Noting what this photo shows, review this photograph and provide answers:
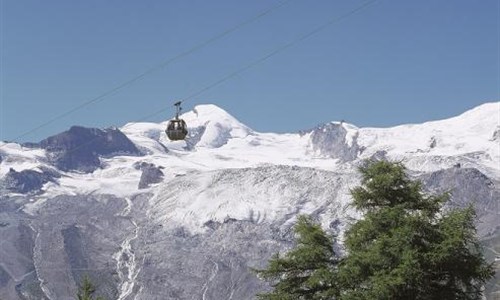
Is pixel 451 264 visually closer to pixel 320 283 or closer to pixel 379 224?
pixel 379 224

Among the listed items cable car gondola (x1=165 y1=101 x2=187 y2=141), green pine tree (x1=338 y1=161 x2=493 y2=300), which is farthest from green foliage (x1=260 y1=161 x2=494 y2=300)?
cable car gondola (x1=165 y1=101 x2=187 y2=141)

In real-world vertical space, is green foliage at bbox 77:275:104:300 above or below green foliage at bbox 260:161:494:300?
above

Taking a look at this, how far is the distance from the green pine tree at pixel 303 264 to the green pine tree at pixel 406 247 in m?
2.25

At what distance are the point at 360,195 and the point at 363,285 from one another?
12.5ft

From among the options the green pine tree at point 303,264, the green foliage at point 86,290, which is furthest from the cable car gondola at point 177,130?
the green foliage at point 86,290

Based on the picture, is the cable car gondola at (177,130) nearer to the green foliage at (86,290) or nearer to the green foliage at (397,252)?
the green foliage at (397,252)

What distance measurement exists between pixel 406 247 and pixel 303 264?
6825mm

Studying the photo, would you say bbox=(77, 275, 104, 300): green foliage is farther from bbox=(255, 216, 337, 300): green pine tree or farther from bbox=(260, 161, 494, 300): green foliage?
bbox=(260, 161, 494, 300): green foliage

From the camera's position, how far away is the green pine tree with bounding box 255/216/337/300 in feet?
121

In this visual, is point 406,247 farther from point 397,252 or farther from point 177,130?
point 177,130

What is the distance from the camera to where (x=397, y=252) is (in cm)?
3155

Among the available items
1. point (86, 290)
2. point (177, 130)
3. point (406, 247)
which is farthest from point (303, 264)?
point (86, 290)

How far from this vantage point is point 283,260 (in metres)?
37.4

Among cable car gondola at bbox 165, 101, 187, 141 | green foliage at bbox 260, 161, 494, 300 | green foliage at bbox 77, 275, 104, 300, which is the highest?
cable car gondola at bbox 165, 101, 187, 141
